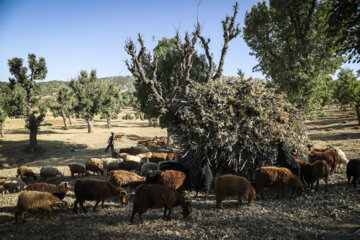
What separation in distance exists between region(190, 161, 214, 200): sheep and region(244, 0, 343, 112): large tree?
39.0 ft

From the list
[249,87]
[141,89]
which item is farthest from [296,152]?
[141,89]

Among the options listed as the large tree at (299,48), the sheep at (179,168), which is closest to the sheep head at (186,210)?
the sheep at (179,168)

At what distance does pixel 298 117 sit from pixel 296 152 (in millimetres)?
1938

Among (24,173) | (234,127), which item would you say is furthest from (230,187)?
(24,173)

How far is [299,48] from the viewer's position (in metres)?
17.6

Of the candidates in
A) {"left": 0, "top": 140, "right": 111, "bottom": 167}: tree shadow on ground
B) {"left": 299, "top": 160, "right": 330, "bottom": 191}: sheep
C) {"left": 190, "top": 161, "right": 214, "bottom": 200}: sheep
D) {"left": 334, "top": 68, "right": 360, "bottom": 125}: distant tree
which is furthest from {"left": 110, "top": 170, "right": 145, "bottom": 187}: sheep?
{"left": 334, "top": 68, "right": 360, "bottom": 125}: distant tree

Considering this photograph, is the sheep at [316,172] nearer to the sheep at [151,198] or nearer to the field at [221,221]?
the field at [221,221]

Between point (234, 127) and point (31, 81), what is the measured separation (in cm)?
2628

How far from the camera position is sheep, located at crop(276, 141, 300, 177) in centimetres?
941

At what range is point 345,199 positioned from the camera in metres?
7.72

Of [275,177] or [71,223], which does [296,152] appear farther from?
[71,223]

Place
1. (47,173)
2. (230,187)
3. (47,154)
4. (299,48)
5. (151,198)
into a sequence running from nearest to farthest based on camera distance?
(151,198) < (230,187) < (47,173) < (299,48) < (47,154)

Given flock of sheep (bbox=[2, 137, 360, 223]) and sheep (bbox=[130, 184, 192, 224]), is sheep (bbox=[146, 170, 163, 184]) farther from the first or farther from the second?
sheep (bbox=[130, 184, 192, 224])

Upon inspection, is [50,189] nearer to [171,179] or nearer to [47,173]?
[171,179]
